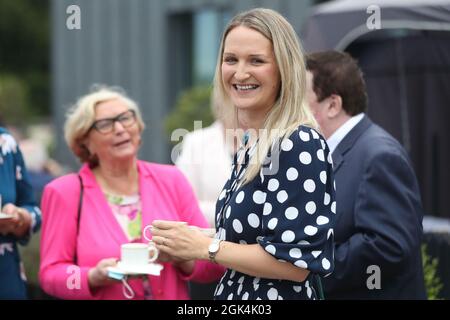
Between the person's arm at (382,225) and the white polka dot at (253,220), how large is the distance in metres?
0.99

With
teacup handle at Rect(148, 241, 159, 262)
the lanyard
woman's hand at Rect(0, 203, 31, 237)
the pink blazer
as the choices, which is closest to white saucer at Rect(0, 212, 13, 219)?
woman's hand at Rect(0, 203, 31, 237)

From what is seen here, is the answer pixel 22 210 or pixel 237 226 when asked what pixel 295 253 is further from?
pixel 22 210

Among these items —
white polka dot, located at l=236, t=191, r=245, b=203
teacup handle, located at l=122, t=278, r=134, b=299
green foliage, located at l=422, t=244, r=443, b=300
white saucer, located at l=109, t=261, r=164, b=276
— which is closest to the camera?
white polka dot, located at l=236, t=191, r=245, b=203

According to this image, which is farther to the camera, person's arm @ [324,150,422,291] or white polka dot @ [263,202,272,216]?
person's arm @ [324,150,422,291]

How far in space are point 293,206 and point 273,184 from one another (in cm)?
9

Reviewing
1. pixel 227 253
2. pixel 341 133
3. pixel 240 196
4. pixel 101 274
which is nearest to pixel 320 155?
pixel 240 196

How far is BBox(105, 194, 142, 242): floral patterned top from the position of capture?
367cm

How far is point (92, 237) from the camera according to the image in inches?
141

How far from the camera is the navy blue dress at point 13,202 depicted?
379 centimetres

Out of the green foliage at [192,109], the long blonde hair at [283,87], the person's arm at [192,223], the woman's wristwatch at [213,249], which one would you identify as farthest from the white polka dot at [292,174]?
the green foliage at [192,109]

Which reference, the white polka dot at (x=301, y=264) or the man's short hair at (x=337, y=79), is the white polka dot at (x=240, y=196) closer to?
the white polka dot at (x=301, y=264)

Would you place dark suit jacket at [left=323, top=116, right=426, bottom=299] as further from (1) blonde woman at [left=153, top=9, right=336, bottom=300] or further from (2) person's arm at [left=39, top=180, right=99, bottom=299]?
(2) person's arm at [left=39, top=180, right=99, bottom=299]

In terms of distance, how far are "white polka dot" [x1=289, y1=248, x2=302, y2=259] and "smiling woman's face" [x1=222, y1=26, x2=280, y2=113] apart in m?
A: 0.49

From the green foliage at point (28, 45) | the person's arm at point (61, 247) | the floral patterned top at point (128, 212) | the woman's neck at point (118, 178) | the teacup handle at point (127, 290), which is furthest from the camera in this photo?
the green foliage at point (28, 45)
